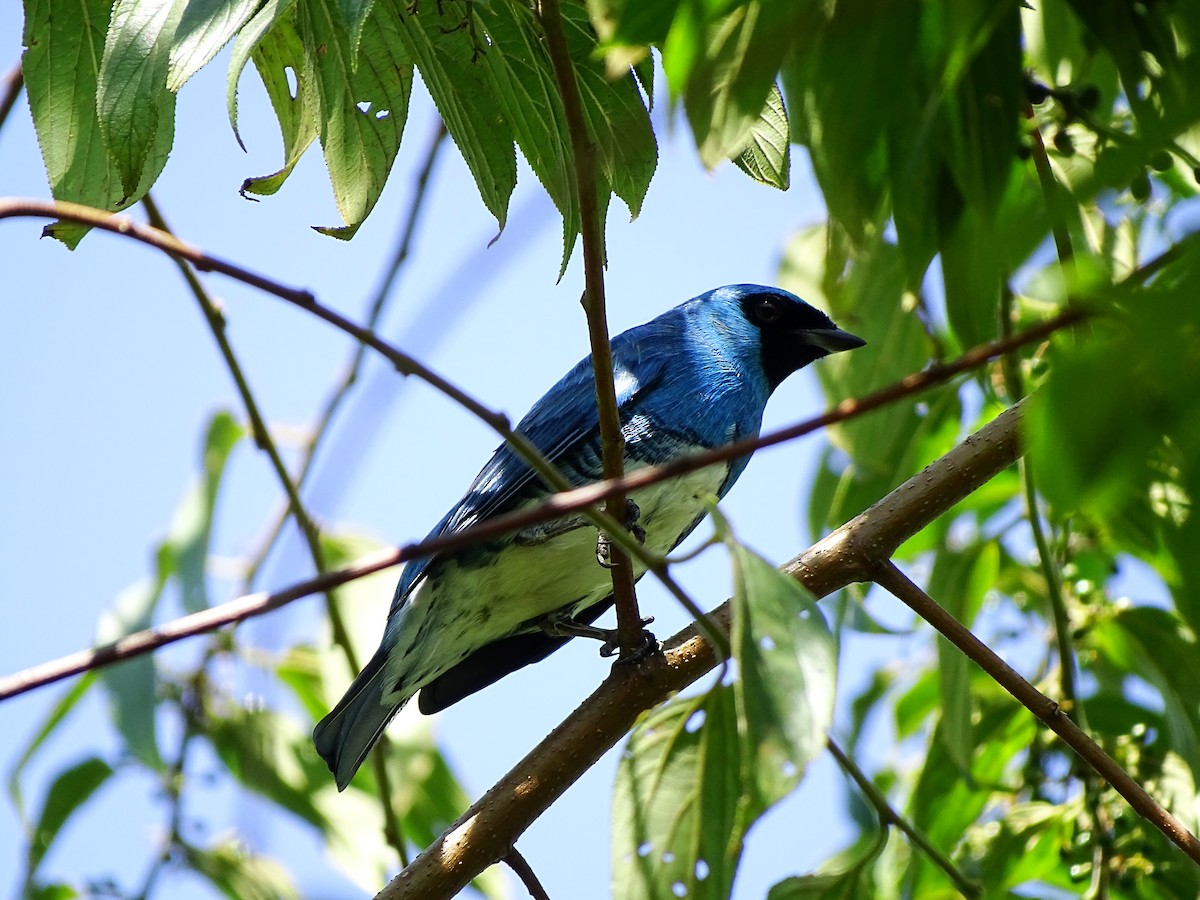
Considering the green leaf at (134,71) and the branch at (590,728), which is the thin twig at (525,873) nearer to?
the branch at (590,728)

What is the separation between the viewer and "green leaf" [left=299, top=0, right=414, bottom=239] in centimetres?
208

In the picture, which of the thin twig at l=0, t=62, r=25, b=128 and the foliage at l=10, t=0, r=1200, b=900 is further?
the thin twig at l=0, t=62, r=25, b=128

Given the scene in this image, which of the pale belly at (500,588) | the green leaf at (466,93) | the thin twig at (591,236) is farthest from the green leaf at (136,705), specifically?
the green leaf at (466,93)

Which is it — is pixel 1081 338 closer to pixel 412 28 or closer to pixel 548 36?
pixel 548 36

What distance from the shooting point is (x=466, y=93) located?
2.11 metres

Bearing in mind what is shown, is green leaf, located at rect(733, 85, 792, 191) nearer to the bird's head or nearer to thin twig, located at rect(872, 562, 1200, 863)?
thin twig, located at rect(872, 562, 1200, 863)

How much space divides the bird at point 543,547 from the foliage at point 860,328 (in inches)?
11.9

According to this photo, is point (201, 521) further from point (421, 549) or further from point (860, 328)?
point (421, 549)

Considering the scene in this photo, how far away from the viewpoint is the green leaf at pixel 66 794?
3566 mm

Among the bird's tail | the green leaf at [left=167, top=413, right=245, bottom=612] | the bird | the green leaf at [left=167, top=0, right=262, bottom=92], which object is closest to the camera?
the green leaf at [left=167, top=0, right=262, bottom=92]

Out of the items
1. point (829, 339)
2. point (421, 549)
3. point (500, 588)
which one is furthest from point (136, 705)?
point (829, 339)

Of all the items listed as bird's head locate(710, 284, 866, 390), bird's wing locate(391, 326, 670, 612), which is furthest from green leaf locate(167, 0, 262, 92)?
bird's head locate(710, 284, 866, 390)

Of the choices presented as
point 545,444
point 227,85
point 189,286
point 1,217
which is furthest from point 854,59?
point 545,444

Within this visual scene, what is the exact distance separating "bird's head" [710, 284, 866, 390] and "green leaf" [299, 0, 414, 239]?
2.45 metres
